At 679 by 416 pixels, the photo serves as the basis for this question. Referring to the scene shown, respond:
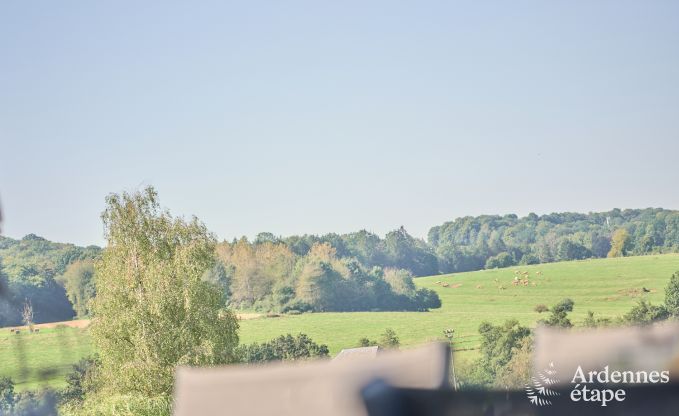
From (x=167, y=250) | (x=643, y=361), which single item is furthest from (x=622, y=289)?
(x=643, y=361)

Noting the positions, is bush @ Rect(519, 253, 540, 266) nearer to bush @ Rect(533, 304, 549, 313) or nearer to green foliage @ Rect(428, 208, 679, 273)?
green foliage @ Rect(428, 208, 679, 273)

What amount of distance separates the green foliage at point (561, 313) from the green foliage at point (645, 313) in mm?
2586

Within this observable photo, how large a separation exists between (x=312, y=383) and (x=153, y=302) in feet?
58.2

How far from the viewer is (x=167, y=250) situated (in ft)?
69.4

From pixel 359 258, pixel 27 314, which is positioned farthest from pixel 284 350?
pixel 359 258

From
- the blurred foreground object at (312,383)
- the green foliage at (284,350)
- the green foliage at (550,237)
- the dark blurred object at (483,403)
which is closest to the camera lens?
the dark blurred object at (483,403)

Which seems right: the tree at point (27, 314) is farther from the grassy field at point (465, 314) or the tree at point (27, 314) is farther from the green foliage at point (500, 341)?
the green foliage at point (500, 341)

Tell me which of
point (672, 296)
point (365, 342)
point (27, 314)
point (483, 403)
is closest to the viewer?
point (483, 403)

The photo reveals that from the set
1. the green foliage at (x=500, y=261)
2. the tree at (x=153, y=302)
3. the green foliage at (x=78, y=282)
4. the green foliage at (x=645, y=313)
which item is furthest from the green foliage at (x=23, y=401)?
the green foliage at (x=500, y=261)

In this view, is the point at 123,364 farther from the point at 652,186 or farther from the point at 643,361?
the point at 652,186

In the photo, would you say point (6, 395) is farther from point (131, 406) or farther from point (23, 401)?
point (131, 406)

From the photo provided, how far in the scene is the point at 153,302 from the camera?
65.5 ft

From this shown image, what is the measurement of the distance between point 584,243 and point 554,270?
12.5ft

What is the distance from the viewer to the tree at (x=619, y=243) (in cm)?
5050
